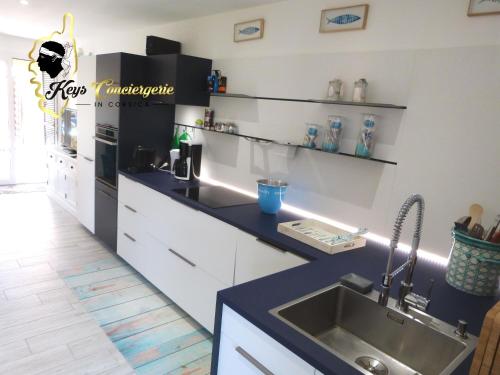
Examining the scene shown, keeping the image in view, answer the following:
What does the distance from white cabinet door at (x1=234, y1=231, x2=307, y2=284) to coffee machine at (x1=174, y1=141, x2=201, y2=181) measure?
4.03ft

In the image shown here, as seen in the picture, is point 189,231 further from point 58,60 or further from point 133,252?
point 58,60

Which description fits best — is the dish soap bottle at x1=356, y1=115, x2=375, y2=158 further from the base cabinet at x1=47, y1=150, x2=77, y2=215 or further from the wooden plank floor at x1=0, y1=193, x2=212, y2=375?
Result: the base cabinet at x1=47, y1=150, x2=77, y2=215

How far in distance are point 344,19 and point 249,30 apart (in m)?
0.86

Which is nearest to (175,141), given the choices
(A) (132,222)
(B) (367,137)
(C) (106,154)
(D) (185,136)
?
(D) (185,136)

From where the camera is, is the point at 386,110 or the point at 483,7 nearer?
the point at 483,7

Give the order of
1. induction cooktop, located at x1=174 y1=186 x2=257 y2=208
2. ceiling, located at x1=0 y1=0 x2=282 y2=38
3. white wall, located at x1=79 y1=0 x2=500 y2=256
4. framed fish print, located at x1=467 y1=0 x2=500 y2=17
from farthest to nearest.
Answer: ceiling, located at x1=0 y1=0 x2=282 y2=38, induction cooktop, located at x1=174 y1=186 x2=257 y2=208, white wall, located at x1=79 y1=0 x2=500 y2=256, framed fish print, located at x1=467 y1=0 x2=500 y2=17

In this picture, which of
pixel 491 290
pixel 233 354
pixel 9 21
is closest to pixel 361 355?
pixel 233 354

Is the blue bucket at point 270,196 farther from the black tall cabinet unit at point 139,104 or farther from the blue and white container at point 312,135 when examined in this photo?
the black tall cabinet unit at point 139,104

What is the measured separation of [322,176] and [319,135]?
269 mm

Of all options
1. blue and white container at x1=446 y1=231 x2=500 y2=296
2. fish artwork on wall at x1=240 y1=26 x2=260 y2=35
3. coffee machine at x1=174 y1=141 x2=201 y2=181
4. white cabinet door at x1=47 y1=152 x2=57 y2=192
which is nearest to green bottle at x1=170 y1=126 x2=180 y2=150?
coffee machine at x1=174 y1=141 x2=201 y2=181

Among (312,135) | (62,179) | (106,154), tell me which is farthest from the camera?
(62,179)

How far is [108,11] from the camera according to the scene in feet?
11.1

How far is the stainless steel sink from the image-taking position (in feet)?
3.88

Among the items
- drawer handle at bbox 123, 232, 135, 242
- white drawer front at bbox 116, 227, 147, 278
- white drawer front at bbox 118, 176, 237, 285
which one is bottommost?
white drawer front at bbox 116, 227, 147, 278
